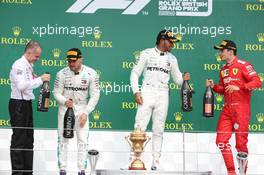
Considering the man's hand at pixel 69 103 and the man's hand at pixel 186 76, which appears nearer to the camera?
the man's hand at pixel 69 103

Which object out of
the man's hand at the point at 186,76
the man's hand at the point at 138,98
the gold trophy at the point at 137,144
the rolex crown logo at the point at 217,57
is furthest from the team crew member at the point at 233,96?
the gold trophy at the point at 137,144

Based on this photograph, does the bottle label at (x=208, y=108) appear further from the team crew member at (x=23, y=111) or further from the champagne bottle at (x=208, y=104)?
the team crew member at (x=23, y=111)

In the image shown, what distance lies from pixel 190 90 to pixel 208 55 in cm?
97

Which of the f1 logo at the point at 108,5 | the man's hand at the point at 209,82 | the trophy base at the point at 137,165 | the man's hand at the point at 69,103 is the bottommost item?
the trophy base at the point at 137,165

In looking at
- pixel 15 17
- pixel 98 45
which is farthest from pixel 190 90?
pixel 15 17

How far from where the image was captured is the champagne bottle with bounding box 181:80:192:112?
1027 centimetres

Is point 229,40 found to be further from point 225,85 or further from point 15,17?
point 15,17

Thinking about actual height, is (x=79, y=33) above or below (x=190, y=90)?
above

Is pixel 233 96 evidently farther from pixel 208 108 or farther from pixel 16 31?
pixel 16 31

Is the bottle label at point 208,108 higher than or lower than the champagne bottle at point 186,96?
lower

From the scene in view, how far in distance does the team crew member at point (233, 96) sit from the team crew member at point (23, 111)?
2.00 metres

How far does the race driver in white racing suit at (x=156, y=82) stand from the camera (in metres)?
10.2

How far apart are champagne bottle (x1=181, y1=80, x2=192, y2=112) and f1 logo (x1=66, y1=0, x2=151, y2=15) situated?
1.37 metres

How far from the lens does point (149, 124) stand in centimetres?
1105
